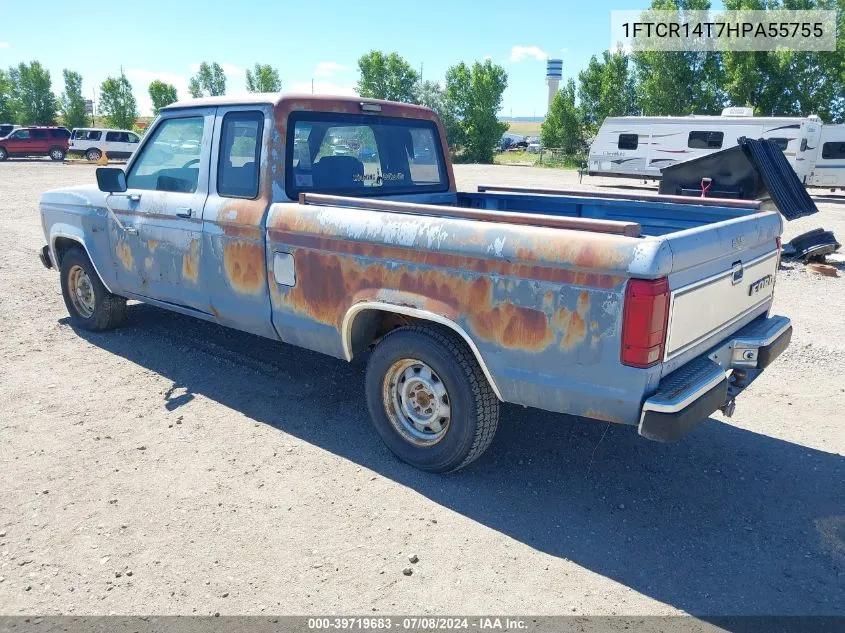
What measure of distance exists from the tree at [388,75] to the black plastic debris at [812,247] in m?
51.8

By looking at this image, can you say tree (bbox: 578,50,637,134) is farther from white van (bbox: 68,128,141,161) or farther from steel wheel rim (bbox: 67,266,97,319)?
steel wheel rim (bbox: 67,266,97,319)

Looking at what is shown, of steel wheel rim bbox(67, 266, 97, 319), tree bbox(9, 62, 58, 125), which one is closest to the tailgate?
steel wheel rim bbox(67, 266, 97, 319)

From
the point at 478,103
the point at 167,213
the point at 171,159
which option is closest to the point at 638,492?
the point at 167,213

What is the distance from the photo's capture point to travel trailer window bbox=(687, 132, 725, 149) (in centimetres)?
2381

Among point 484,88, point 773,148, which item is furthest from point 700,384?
point 484,88

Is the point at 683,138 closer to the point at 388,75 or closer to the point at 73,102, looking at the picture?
the point at 388,75

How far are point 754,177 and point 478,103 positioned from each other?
4570 cm

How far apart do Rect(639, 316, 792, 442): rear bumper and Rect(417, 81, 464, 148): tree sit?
1934 inches

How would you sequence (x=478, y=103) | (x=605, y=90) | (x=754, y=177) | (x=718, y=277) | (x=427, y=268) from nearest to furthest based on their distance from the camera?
(x=718, y=277), (x=427, y=268), (x=754, y=177), (x=605, y=90), (x=478, y=103)

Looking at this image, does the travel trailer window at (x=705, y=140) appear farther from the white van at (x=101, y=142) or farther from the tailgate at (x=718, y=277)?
the white van at (x=101, y=142)

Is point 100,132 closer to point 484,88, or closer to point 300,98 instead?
point 484,88

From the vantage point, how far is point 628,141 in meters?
26.9

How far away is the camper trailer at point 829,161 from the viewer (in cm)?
2222

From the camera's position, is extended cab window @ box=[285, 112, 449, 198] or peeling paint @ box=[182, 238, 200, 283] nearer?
extended cab window @ box=[285, 112, 449, 198]
